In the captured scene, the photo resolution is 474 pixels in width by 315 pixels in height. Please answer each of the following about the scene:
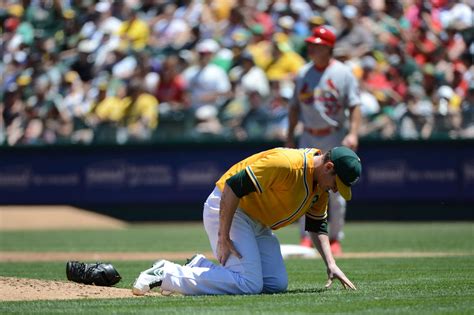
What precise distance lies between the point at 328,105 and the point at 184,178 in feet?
24.8

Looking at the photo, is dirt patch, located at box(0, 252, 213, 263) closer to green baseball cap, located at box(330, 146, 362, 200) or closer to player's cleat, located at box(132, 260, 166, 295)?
player's cleat, located at box(132, 260, 166, 295)

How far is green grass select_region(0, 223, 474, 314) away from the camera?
6.71 meters

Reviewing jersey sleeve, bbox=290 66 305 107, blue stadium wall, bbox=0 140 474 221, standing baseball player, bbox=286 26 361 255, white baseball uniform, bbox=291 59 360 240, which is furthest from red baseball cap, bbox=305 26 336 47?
blue stadium wall, bbox=0 140 474 221

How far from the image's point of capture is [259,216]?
769 centimetres

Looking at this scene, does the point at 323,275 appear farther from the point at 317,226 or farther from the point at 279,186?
the point at 279,186

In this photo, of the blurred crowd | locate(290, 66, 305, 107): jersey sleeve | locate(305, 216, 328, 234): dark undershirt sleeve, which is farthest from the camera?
the blurred crowd

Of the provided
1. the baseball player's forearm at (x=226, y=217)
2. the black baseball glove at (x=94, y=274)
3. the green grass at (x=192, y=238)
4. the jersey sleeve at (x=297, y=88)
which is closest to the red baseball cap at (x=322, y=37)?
the jersey sleeve at (x=297, y=88)

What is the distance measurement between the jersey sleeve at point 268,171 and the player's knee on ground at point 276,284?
96 cm

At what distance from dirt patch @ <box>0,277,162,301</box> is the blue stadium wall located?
1023 cm

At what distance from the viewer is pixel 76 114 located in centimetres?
1991

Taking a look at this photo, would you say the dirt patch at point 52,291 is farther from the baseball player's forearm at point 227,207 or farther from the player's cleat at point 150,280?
the baseball player's forearm at point 227,207

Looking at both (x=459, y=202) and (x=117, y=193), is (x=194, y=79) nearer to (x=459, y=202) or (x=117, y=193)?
(x=117, y=193)

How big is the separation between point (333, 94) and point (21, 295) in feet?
18.3

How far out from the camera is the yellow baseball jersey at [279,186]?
23.5 feet
